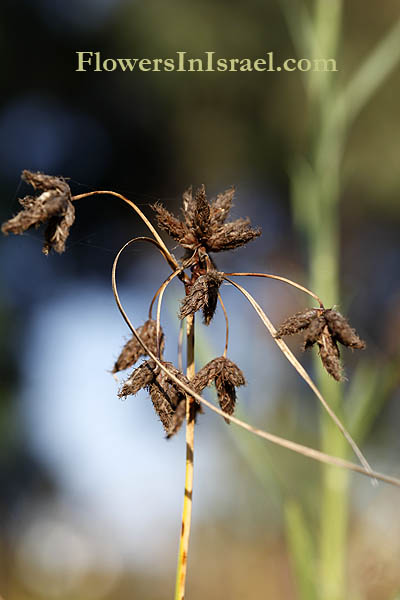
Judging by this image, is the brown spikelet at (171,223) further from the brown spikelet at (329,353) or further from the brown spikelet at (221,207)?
the brown spikelet at (329,353)

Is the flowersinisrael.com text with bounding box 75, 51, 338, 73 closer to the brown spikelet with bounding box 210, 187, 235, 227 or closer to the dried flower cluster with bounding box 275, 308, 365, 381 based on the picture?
the brown spikelet with bounding box 210, 187, 235, 227

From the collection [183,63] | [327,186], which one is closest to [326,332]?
[327,186]

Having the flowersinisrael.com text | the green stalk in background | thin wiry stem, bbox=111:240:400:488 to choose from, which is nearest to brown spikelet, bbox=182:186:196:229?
thin wiry stem, bbox=111:240:400:488

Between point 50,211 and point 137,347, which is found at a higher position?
point 50,211

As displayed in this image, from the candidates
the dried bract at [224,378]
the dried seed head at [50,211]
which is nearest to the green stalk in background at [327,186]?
the dried bract at [224,378]

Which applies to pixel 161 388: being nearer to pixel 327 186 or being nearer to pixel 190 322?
pixel 190 322

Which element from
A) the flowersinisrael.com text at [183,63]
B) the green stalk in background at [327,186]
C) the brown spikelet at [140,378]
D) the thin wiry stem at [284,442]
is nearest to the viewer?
the thin wiry stem at [284,442]
